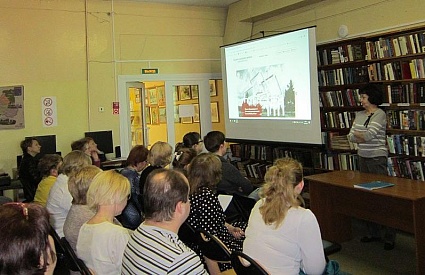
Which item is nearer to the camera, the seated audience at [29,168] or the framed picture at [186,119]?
the seated audience at [29,168]

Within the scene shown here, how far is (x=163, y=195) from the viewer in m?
1.89

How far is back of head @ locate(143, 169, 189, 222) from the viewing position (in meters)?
1.88

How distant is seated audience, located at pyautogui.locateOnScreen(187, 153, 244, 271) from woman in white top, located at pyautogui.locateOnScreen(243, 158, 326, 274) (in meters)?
0.50

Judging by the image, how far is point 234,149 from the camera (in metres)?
7.94

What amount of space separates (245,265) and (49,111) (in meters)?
5.54

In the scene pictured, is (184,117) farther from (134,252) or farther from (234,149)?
(134,252)

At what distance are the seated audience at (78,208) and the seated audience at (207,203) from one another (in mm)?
646

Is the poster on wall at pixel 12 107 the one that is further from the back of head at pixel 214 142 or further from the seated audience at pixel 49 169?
the back of head at pixel 214 142

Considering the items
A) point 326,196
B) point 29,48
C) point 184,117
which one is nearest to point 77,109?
point 29,48

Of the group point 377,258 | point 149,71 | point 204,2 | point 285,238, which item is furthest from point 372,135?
point 204,2

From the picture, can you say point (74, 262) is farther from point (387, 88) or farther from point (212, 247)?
point (387, 88)

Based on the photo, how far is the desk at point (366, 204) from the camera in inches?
132

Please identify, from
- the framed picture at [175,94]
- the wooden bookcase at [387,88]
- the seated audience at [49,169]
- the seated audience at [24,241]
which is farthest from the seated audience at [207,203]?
the framed picture at [175,94]

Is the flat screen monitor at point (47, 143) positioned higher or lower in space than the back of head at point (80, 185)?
higher
